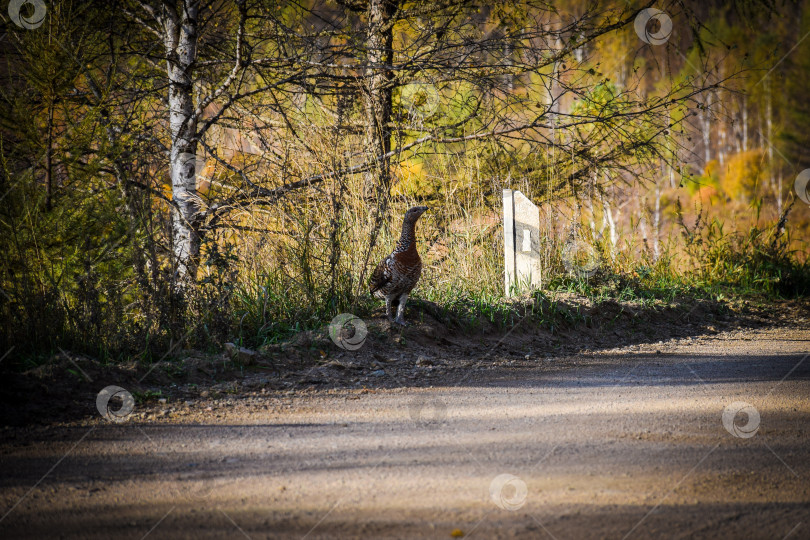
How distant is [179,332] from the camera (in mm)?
5727

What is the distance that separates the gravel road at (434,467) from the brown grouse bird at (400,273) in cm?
142

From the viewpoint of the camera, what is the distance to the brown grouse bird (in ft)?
20.4

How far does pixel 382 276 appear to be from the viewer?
20.7 feet

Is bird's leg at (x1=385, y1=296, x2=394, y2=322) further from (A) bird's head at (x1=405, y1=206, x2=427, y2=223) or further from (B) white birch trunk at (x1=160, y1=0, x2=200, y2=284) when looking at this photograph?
(B) white birch trunk at (x1=160, y1=0, x2=200, y2=284)

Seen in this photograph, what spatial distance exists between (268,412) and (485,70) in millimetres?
6296

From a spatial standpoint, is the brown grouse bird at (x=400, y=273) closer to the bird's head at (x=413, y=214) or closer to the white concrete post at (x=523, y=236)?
the bird's head at (x=413, y=214)

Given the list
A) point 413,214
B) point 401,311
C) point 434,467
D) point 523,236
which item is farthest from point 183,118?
point 434,467

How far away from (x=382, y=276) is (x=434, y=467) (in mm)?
3282

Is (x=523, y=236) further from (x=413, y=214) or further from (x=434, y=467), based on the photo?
(x=434, y=467)

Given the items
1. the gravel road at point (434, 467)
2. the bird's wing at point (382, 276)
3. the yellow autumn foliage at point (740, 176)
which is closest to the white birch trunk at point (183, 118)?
the bird's wing at point (382, 276)

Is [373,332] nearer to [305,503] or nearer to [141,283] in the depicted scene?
[141,283]

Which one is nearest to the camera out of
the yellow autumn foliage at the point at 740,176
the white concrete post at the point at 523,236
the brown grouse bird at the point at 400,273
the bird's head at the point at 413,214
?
the brown grouse bird at the point at 400,273

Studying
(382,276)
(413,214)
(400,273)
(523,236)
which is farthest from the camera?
(523,236)

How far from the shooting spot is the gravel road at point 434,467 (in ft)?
8.43
